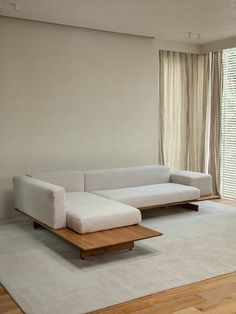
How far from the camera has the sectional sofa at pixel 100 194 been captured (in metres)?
3.99

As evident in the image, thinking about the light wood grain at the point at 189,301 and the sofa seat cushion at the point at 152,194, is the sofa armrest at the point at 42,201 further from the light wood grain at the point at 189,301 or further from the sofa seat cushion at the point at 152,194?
the light wood grain at the point at 189,301

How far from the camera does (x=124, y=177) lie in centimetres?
565

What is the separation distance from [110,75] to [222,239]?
296 centimetres

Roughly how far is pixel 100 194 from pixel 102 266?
5.29 ft

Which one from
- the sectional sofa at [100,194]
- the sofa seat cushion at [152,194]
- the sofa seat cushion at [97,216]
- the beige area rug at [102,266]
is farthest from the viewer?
the sofa seat cushion at [152,194]

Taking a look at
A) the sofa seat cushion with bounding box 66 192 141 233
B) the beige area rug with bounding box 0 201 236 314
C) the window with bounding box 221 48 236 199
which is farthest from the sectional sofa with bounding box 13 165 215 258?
the window with bounding box 221 48 236 199

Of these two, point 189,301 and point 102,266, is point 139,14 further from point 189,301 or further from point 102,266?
point 189,301

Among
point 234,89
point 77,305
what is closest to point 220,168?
point 234,89

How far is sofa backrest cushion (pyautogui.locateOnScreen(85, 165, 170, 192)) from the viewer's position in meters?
5.41

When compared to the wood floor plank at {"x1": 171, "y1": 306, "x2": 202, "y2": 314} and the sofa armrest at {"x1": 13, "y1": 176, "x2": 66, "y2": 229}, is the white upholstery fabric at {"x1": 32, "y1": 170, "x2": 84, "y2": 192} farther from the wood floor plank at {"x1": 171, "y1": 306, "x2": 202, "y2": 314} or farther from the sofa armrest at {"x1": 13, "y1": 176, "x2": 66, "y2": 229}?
the wood floor plank at {"x1": 171, "y1": 306, "x2": 202, "y2": 314}

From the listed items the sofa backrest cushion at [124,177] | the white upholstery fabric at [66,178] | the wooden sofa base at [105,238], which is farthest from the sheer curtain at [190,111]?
the wooden sofa base at [105,238]

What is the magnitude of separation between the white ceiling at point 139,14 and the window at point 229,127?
0.69 metres

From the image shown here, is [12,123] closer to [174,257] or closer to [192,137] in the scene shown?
[174,257]

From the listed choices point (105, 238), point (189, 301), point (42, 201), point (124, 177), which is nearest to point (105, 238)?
point (105, 238)
